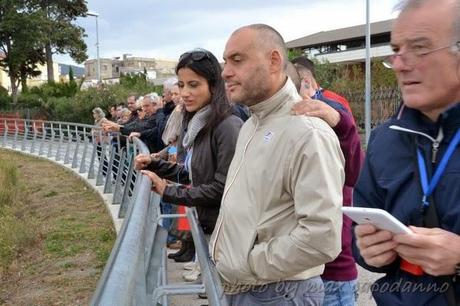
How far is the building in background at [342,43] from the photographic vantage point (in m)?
52.9

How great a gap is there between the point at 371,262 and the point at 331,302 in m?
1.24

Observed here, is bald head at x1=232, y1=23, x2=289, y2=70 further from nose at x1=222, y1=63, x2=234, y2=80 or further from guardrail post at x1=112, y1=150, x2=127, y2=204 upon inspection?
guardrail post at x1=112, y1=150, x2=127, y2=204

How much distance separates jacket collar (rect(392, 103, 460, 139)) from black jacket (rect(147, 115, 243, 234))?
1.38 metres

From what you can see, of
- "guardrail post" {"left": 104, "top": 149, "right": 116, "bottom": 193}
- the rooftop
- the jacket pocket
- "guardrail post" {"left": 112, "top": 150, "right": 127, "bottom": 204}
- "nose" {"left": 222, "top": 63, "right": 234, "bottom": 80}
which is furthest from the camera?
the rooftop

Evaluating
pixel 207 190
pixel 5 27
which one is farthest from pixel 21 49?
pixel 207 190

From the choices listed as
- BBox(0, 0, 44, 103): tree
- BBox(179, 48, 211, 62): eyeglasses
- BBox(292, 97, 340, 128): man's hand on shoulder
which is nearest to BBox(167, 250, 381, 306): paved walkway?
BBox(292, 97, 340, 128): man's hand on shoulder

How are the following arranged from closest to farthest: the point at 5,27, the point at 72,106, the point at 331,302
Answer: the point at 331,302
the point at 72,106
the point at 5,27

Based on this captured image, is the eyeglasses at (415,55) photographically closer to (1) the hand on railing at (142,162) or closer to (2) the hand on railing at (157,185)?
(2) the hand on railing at (157,185)

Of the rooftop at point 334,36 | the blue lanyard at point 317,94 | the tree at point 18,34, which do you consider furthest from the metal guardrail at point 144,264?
the rooftop at point 334,36

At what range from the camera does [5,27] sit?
40.2 m

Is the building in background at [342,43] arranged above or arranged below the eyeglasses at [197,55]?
above

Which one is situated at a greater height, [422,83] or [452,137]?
[422,83]

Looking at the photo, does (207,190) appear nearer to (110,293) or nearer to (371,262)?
(371,262)

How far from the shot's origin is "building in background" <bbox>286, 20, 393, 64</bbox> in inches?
2084
